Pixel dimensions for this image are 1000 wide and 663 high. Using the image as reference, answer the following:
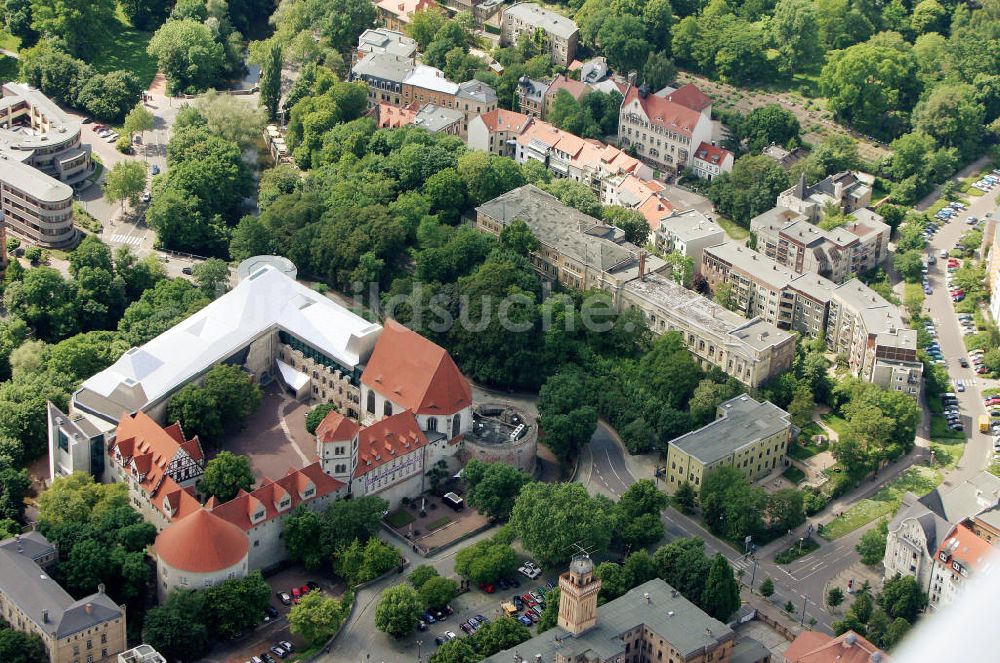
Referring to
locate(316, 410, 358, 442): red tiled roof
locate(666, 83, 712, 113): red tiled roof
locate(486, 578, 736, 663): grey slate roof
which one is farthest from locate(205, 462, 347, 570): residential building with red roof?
locate(666, 83, 712, 113): red tiled roof

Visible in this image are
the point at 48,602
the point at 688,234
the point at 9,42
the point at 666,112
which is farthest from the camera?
the point at 9,42

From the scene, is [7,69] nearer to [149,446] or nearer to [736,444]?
[149,446]

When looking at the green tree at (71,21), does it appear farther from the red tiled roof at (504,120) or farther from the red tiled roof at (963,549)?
the red tiled roof at (963,549)

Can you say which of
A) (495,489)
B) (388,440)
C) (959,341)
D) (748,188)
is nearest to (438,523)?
(495,489)

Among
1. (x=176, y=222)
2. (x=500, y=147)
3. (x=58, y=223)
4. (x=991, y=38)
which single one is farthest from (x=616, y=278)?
(x=991, y=38)

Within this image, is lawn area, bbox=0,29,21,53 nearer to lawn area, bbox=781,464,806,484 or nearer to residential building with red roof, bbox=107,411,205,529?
residential building with red roof, bbox=107,411,205,529

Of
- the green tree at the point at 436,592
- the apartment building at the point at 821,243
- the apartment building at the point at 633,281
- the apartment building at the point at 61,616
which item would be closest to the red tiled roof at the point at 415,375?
the green tree at the point at 436,592

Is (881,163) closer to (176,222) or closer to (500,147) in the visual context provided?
(500,147)
